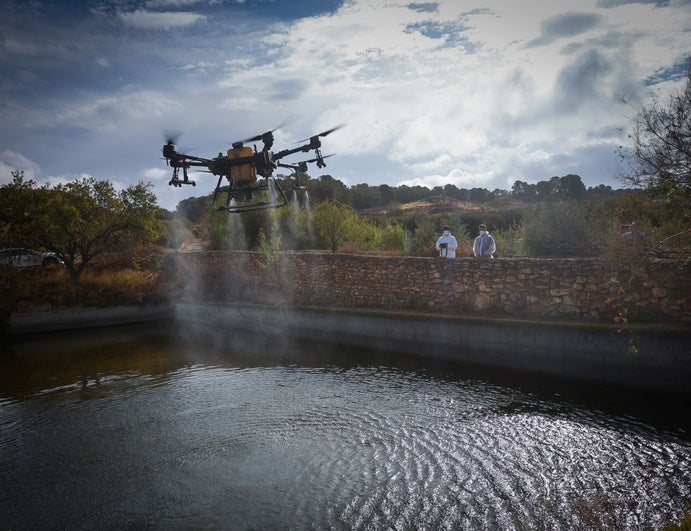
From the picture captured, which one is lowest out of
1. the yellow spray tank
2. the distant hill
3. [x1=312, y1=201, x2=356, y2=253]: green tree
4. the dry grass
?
the dry grass

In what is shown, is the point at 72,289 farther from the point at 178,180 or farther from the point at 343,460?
the point at 343,460

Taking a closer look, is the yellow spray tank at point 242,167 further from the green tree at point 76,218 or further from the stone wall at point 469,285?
the green tree at point 76,218

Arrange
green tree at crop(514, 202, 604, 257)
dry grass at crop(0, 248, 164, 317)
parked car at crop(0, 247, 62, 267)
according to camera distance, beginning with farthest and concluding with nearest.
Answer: parked car at crop(0, 247, 62, 267) < dry grass at crop(0, 248, 164, 317) < green tree at crop(514, 202, 604, 257)

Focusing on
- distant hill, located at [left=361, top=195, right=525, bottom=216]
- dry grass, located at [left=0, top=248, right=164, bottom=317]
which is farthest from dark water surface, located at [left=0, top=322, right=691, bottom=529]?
distant hill, located at [left=361, top=195, right=525, bottom=216]

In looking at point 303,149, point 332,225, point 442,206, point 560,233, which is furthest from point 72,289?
point 442,206

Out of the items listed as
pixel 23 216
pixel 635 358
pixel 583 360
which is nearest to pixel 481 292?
pixel 583 360

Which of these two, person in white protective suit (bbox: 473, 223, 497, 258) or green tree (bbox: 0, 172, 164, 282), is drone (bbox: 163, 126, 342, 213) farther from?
green tree (bbox: 0, 172, 164, 282)
